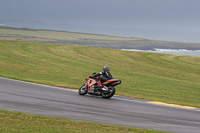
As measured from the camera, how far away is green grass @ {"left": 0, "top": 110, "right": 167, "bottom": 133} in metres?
9.00

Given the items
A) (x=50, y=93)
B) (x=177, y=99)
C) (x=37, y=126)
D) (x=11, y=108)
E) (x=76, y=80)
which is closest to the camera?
(x=37, y=126)

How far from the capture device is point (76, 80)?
2355 cm

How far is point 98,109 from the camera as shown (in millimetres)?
13758

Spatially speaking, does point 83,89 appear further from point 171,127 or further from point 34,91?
point 171,127

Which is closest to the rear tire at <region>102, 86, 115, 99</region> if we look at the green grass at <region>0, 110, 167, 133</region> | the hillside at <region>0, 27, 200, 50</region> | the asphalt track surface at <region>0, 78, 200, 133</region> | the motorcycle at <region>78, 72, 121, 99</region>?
the motorcycle at <region>78, 72, 121, 99</region>

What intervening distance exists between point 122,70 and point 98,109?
57.3ft

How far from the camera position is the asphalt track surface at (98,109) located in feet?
38.8

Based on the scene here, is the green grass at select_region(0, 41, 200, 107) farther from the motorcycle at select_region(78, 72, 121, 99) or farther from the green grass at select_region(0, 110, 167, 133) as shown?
the green grass at select_region(0, 110, 167, 133)

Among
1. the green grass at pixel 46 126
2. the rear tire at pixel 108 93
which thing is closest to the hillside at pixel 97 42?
the rear tire at pixel 108 93

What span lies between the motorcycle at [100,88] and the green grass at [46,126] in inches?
238

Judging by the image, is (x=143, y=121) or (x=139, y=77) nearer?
(x=143, y=121)

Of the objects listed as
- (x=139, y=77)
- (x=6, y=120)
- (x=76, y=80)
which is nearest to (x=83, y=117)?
(x=6, y=120)

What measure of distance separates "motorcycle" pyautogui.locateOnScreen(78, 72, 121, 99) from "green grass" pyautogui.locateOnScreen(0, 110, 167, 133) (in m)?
6.04

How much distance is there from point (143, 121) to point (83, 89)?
19.5 ft
